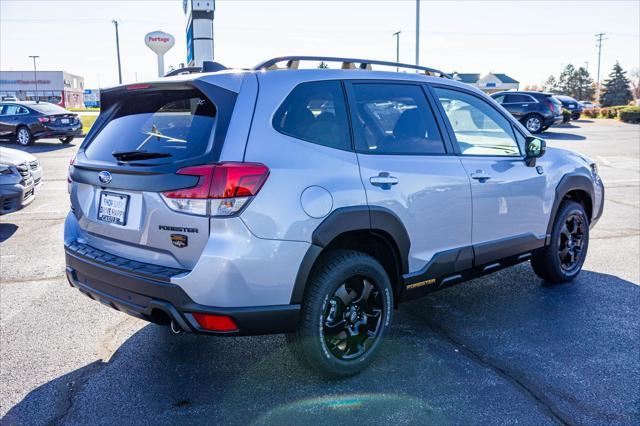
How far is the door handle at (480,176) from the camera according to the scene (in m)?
4.07

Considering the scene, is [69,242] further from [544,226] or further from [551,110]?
[551,110]

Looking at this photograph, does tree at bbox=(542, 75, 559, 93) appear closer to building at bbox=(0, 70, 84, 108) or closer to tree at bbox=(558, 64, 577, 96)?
tree at bbox=(558, 64, 577, 96)

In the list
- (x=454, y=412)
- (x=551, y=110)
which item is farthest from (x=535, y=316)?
(x=551, y=110)

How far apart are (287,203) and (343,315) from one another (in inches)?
33.5

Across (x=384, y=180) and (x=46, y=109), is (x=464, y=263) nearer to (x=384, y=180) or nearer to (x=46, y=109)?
(x=384, y=180)

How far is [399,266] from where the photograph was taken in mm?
3684

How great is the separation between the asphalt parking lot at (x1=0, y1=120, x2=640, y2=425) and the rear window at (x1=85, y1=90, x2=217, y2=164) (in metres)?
1.35

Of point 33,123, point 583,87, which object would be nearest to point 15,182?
point 33,123

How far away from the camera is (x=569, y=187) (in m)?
5.09

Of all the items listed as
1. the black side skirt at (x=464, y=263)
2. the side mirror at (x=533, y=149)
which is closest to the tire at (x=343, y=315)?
the black side skirt at (x=464, y=263)

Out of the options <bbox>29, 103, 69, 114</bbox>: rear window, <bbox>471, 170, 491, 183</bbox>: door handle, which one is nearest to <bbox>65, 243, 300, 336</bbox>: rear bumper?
<bbox>471, 170, 491, 183</bbox>: door handle

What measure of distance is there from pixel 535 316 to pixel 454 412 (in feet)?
5.90

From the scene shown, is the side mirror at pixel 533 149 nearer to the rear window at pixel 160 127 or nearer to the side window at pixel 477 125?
the side window at pixel 477 125

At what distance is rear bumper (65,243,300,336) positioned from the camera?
2926 mm
